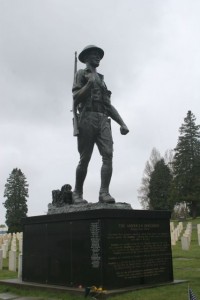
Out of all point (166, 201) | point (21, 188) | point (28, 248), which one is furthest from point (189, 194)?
point (28, 248)

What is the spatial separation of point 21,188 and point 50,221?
2388 inches

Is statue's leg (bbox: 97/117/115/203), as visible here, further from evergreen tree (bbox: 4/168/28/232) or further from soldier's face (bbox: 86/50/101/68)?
Answer: evergreen tree (bbox: 4/168/28/232)

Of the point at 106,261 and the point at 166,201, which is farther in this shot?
the point at 166,201

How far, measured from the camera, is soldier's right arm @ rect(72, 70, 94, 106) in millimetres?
9359

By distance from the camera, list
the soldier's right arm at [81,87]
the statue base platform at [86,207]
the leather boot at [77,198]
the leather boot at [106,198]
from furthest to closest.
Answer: the leather boot at [77,198] < the soldier's right arm at [81,87] < the leather boot at [106,198] < the statue base platform at [86,207]

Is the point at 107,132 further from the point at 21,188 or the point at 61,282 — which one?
the point at 21,188

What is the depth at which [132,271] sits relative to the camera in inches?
327

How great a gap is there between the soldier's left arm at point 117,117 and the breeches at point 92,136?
49cm

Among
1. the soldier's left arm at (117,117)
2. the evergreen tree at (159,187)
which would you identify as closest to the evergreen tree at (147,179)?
the evergreen tree at (159,187)

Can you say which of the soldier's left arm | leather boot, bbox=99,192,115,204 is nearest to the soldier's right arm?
the soldier's left arm

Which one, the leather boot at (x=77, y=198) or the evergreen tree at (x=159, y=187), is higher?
the evergreen tree at (x=159, y=187)

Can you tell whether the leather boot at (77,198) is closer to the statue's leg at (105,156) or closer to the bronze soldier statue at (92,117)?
the bronze soldier statue at (92,117)

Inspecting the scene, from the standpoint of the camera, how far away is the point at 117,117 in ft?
33.4

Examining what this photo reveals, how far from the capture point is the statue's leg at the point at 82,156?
9.52m
